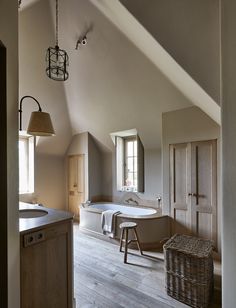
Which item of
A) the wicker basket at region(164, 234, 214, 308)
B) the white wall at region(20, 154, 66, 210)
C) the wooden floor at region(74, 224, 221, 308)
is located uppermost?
the white wall at region(20, 154, 66, 210)

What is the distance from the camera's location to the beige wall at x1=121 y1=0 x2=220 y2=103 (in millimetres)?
2008

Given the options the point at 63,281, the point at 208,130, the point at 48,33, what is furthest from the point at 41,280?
the point at 48,33

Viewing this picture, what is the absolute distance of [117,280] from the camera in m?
2.58

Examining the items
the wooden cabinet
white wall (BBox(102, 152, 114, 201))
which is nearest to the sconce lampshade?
the wooden cabinet

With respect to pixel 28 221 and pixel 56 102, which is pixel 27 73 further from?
pixel 28 221

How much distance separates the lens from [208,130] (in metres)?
3.25

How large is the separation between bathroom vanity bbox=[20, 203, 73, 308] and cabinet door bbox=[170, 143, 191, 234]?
2.21 metres

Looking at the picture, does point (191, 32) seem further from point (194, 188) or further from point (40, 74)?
point (40, 74)

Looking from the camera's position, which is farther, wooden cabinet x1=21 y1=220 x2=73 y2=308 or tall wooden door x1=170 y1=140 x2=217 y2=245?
tall wooden door x1=170 y1=140 x2=217 y2=245

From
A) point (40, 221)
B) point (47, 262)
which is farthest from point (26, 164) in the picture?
point (47, 262)

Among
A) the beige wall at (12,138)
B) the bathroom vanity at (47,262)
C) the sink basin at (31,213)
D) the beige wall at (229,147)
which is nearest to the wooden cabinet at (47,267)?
the bathroom vanity at (47,262)

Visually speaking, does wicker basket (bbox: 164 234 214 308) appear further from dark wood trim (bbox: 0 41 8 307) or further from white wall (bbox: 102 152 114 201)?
white wall (bbox: 102 152 114 201)

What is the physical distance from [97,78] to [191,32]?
2.01 m

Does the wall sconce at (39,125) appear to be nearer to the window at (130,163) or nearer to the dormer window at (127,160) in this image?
the dormer window at (127,160)
